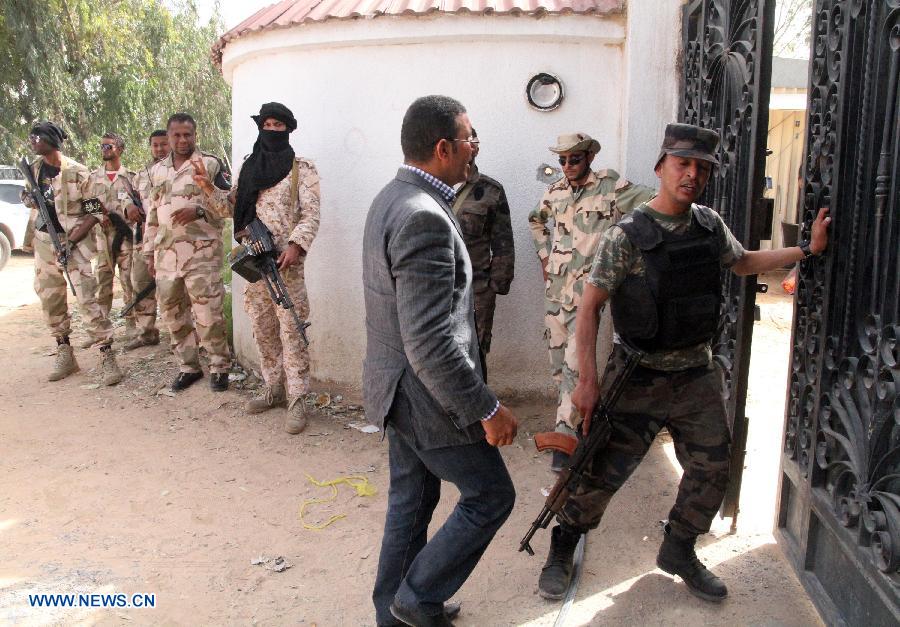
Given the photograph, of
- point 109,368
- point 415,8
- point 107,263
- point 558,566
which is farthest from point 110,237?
point 558,566

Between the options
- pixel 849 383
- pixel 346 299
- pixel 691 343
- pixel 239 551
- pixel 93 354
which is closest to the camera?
pixel 849 383

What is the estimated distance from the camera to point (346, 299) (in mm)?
5750

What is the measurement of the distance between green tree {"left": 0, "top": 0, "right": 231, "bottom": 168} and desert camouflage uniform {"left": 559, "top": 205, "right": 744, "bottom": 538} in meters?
16.1

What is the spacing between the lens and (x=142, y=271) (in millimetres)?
7191

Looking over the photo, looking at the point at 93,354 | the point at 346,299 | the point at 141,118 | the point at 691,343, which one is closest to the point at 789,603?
the point at 691,343

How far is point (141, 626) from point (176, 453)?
2019 mm

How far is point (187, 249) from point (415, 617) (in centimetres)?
418

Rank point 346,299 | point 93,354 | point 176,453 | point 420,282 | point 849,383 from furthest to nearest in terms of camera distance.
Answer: point 93,354
point 346,299
point 176,453
point 849,383
point 420,282

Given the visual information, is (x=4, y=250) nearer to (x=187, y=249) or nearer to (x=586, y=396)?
(x=187, y=249)

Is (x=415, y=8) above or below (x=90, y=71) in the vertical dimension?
below

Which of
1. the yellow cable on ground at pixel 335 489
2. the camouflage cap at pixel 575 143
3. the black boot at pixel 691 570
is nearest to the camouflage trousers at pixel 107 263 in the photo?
the yellow cable on ground at pixel 335 489

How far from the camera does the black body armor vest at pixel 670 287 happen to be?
2.80m

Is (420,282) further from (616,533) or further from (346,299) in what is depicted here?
(346,299)

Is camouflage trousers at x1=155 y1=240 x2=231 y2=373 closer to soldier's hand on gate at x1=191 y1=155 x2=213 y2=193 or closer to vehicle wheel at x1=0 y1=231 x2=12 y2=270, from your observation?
soldier's hand on gate at x1=191 y1=155 x2=213 y2=193
